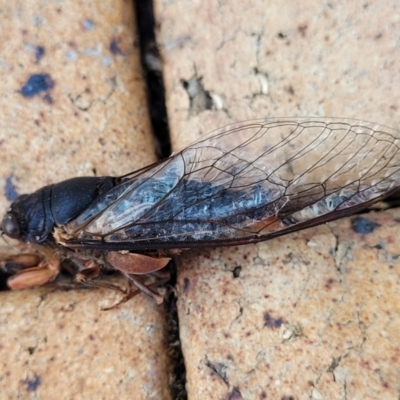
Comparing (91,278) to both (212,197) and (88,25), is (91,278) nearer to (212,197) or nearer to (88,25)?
(212,197)

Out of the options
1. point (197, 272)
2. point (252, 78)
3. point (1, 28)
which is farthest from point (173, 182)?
point (1, 28)

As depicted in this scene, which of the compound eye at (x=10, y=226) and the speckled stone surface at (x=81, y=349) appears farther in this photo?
the compound eye at (x=10, y=226)

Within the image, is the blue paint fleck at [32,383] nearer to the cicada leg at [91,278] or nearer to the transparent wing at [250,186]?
the cicada leg at [91,278]

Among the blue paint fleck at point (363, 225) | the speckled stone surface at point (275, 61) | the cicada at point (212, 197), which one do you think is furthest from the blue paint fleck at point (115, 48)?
the blue paint fleck at point (363, 225)

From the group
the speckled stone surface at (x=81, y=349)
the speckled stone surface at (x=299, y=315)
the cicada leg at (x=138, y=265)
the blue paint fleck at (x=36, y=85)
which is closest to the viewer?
the speckled stone surface at (x=299, y=315)

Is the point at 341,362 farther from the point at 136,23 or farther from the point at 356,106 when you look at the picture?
the point at 136,23

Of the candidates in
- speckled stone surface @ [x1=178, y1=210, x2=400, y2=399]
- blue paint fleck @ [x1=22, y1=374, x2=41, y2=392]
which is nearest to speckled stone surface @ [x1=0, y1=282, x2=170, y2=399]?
blue paint fleck @ [x1=22, y1=374, x2=41, y2=392]

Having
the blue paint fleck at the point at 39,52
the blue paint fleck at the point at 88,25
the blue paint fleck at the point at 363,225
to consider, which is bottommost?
the blue paint fleck at the point at 363,225
